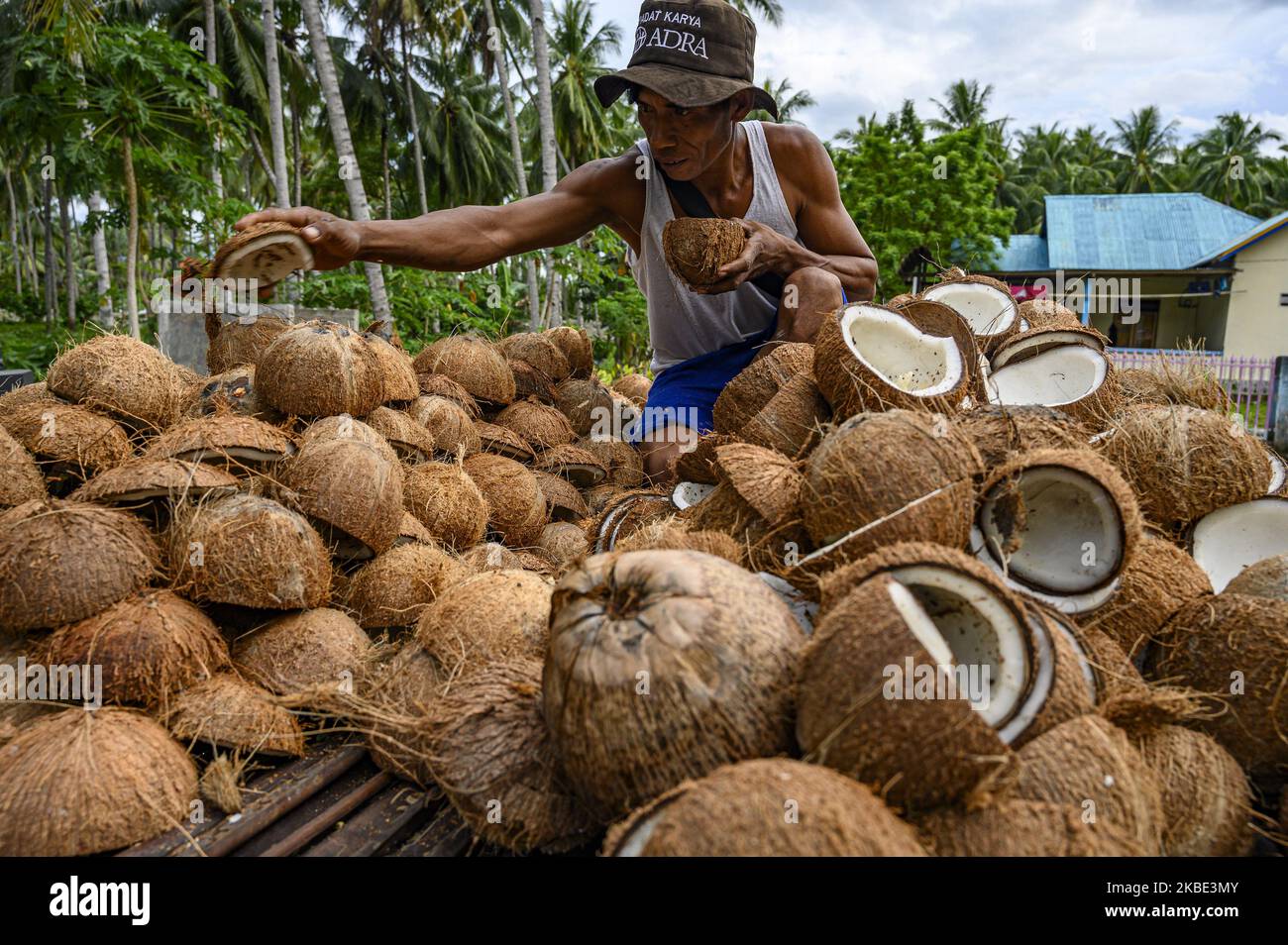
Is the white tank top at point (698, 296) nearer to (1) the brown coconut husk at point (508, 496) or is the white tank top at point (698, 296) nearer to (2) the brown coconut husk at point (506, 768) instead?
(1) the brown coconut husk at point (508, 496)

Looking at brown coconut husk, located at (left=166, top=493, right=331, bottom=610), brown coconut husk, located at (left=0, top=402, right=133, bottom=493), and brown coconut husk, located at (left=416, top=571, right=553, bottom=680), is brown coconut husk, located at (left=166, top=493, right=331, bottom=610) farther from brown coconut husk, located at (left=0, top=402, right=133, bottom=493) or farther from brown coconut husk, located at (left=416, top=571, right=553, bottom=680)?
brown coconut husk, located at (left=0, top=402, right=133, bottom=493)

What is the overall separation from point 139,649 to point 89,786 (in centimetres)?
39

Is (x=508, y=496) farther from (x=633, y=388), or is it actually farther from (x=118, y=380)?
(x=633, y=388)

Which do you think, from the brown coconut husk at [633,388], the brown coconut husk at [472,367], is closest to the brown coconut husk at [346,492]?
the brown coconut husk at [472,367]

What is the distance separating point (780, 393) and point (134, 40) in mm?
10007

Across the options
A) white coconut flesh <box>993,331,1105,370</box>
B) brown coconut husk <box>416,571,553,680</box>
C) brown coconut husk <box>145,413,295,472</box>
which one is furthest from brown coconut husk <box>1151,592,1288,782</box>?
brown coconut husk <box>145,413,295,472</box>

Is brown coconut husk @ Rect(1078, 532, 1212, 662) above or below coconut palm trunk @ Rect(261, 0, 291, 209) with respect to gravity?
below

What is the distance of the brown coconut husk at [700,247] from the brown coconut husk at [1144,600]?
66.0 inches

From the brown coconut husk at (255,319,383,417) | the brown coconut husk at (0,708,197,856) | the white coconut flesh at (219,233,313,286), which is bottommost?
the brown coconut husk at (0,708,197,856)

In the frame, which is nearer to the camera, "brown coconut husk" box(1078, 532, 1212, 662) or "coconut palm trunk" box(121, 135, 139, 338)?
"brown coconut husk" box(1078, 532, 1212, 662)

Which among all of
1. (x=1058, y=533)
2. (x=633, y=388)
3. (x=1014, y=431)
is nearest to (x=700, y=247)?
(x=1014, y=431)

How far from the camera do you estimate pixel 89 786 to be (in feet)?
5.44

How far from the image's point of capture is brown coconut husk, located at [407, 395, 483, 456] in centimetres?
379

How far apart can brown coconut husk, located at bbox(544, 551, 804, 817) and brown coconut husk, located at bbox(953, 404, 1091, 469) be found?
766 mm
